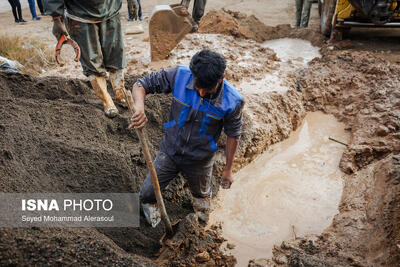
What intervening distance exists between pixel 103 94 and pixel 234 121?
1686mm

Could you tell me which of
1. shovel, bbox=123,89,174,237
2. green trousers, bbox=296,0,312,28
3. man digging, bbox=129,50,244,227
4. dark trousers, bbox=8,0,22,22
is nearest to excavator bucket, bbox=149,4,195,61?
man digging, bbox=129,50,244,227

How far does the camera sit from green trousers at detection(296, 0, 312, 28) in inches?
277

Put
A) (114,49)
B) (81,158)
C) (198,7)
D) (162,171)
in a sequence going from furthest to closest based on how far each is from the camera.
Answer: (198,7), (114,49), (81,158), (162,171)

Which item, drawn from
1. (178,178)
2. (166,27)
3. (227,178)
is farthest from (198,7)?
(227,178)

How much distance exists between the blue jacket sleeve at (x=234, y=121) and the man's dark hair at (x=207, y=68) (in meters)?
0.31

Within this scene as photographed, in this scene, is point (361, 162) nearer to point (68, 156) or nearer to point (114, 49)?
point (114, 49)

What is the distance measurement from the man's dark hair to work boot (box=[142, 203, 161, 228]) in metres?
1.23

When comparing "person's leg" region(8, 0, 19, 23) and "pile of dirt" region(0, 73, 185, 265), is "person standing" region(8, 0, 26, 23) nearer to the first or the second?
"person's leg" region(8, 0, 19, 23)

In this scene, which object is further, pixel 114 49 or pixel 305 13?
pixel 305 13

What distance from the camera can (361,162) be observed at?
148 inches

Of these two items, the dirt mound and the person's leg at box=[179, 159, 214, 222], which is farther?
the dirt mound

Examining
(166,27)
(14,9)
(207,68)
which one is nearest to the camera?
(207,68)

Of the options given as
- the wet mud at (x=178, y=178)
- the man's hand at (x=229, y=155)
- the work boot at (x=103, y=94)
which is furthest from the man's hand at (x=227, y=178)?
the work boot at (x=103, y=94)

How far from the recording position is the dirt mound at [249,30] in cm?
623
